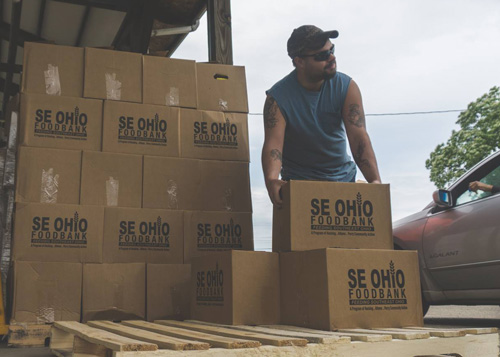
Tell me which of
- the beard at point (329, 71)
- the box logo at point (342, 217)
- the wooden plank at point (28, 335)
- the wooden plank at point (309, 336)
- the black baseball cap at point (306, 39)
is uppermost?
the black baseball cap at point (306, 39)

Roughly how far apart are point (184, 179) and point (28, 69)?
4.20ft

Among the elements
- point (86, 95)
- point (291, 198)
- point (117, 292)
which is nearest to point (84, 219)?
point (117, 292)

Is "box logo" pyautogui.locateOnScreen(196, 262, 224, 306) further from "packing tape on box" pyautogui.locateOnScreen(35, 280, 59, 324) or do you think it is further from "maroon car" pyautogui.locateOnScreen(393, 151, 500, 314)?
"maroon car" pyautogui.locateOnScreen(393, 151, 500, 314)

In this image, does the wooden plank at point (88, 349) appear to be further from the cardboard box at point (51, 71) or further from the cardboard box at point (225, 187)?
the cardboard box at point (51, 71)

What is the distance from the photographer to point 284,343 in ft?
7.04

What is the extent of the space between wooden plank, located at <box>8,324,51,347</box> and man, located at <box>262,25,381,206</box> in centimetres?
170

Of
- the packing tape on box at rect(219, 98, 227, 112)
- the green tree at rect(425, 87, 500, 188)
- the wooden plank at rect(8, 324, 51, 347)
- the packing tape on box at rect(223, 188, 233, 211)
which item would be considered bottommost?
the wooden plank at rect(8, 324, 51, 347)

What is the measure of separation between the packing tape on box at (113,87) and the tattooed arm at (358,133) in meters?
1.57

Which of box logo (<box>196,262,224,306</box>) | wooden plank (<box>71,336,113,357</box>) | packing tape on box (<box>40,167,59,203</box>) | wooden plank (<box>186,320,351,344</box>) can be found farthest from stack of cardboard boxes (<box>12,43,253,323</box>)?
wooden plank (<box>186,320,351,344</box>)

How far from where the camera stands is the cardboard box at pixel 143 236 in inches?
151

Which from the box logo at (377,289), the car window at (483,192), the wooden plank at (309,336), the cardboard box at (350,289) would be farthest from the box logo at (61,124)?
the car window at (483,192)

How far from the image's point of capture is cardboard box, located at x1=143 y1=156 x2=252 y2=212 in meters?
4.02

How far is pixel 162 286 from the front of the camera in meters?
3.87

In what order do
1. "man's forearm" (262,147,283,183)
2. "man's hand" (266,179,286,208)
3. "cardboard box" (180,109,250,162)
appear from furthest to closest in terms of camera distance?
"cardboard box" (180,109,250,162), "man's forearm" (262,147,283,183), "man's hand" (266,179,286,208)
